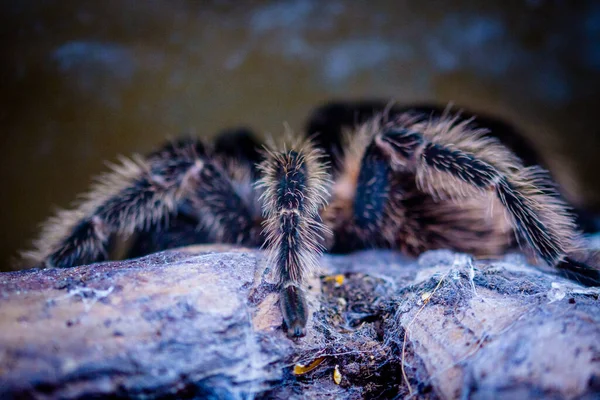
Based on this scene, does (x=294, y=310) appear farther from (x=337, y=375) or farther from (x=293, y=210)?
(x=293, y=210)

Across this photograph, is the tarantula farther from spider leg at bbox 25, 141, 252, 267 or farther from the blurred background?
the blurred background

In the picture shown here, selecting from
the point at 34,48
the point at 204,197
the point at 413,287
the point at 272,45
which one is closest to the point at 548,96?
the point at 272,45

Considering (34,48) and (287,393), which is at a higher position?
(34,48)

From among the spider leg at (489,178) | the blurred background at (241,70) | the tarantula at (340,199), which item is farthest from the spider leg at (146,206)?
the blurred background at (241,70)

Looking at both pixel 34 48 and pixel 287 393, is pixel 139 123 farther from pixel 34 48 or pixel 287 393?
pixel 287 393

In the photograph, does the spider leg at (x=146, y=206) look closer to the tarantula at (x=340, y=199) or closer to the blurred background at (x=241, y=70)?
the tarantula at (x=340, y=199)

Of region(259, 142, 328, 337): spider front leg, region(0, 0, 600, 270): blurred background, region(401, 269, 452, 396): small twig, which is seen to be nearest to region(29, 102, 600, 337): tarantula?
region(259, 142, 328, 337): spider front leg

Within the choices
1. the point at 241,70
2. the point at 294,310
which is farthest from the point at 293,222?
the point at 241,70
